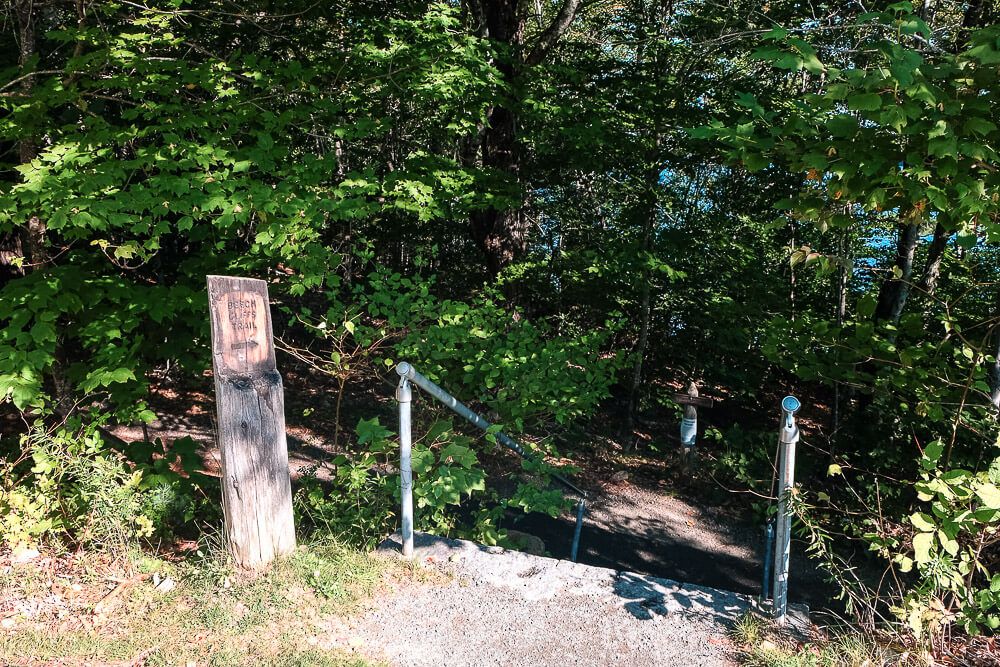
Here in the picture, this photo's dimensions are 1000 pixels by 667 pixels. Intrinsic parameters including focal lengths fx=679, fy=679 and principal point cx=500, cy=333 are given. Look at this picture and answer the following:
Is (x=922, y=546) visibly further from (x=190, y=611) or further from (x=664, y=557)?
(x=664, y=557)

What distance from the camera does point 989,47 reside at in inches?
101

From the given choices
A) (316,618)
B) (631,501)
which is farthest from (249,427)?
(631,501)

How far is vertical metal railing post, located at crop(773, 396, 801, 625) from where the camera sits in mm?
2836

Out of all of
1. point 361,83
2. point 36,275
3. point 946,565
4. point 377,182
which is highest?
point 361,83

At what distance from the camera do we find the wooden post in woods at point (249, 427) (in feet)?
10.9

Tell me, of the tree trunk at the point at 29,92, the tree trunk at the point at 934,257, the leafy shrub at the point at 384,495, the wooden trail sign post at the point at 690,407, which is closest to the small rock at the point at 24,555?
the leafy shrub at the point at 384,495

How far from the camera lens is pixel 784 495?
2922mm

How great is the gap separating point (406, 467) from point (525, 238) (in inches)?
271

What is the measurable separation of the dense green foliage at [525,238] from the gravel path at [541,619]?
0.57 metres

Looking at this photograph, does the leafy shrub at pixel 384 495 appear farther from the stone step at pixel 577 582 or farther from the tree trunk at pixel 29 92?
the tree trunk at pixel 29 92

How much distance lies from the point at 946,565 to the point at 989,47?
1.99 m

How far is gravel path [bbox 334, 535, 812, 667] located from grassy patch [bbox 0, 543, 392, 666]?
0.16m

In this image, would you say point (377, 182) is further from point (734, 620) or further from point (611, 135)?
point (734, 620)

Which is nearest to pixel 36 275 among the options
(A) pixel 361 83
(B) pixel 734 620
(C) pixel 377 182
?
(C) pixel 377 182
